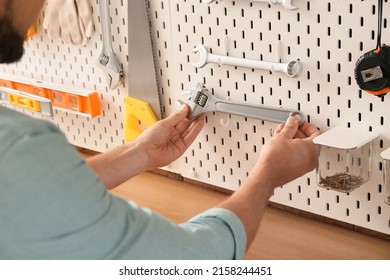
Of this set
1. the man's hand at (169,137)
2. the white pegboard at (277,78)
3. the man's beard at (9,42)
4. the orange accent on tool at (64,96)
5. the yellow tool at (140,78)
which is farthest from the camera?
the orange accent on tool at (64,96)

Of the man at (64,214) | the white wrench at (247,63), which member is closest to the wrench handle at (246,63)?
the white wrench at (247,63)

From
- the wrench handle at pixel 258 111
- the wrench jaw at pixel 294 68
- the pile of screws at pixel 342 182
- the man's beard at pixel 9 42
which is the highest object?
the man's beard at pixel 9 42

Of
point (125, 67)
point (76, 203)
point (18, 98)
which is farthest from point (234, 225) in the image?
point (18, 98)

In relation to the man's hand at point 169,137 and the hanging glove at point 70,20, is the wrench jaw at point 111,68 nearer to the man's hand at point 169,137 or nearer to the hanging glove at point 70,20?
the hanging glove at point 70,20

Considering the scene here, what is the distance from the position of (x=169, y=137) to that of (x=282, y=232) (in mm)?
250

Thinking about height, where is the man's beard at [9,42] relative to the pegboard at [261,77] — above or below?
above

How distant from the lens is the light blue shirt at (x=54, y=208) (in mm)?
545

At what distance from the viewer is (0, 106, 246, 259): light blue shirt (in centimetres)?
54

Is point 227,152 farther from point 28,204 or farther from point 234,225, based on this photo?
point 28,204

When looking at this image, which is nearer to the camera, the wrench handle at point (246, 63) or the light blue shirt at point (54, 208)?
the light blue shirt at point (54, 208)

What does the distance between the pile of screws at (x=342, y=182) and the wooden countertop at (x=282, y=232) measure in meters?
0.11

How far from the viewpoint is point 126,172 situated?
102 centimetres

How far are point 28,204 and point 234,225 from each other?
25 cm

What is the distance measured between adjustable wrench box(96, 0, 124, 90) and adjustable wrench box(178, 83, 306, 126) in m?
0.17
